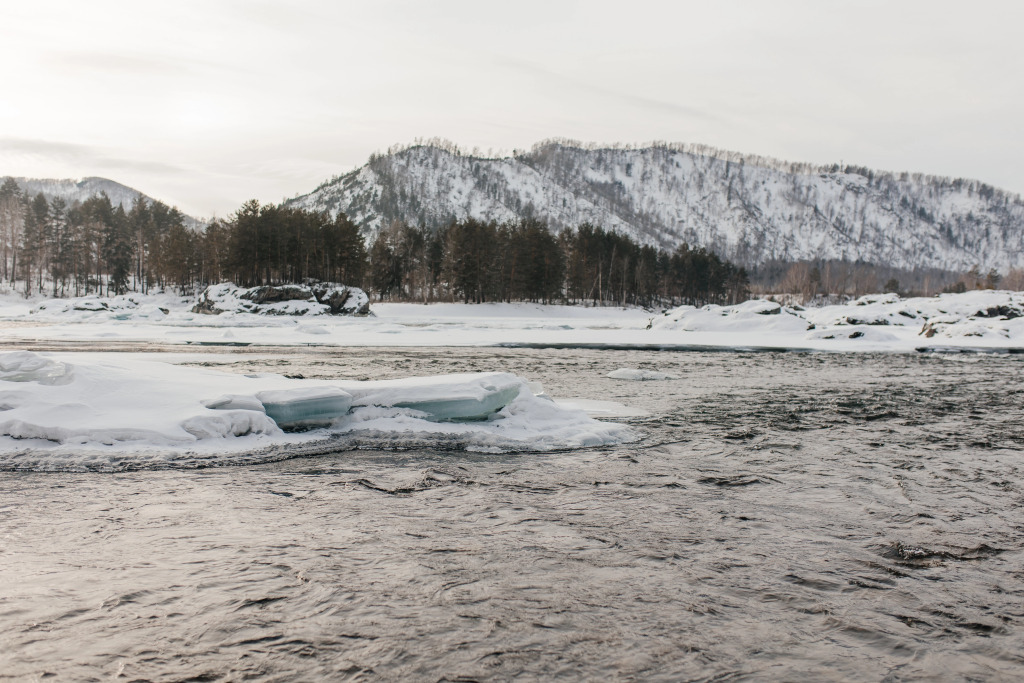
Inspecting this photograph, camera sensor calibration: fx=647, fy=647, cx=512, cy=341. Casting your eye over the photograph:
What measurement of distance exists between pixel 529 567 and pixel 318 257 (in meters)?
65.4

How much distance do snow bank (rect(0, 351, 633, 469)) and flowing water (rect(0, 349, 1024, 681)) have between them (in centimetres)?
70

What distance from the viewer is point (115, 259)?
79.5 meters

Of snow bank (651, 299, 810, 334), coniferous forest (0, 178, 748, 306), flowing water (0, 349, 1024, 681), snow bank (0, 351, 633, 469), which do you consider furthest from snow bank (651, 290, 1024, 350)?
coniferous forest (0, 178, 748, 306)

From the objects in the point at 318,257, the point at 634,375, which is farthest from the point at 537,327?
the point at 318,257

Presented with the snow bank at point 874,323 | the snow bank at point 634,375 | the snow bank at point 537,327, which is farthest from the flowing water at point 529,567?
the snow bank at point 874,323

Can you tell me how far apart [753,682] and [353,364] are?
16.3 m

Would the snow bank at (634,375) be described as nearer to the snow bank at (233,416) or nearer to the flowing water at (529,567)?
the snow bank at (233,416)

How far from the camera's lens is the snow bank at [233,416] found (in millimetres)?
7547

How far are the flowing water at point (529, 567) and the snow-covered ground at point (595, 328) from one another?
21.7m

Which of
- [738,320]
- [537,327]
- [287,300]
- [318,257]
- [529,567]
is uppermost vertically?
[318,257]

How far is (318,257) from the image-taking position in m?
65.8

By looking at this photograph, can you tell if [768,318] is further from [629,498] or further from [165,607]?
[165,607]

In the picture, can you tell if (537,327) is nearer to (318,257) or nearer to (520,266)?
(520,266)

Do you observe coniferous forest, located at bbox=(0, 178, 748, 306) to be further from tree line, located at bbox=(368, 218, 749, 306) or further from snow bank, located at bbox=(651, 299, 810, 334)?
snow bank, located at bbox=(651, 299, 810, 334)
